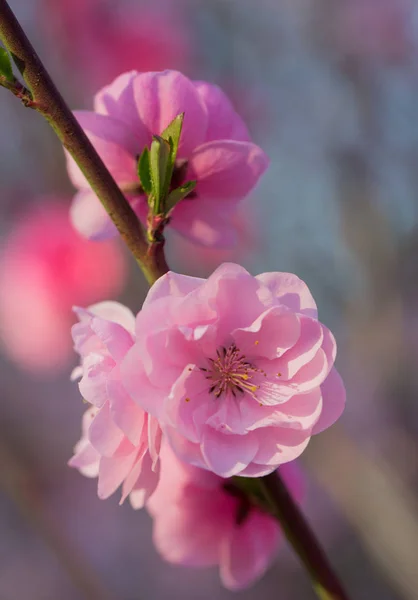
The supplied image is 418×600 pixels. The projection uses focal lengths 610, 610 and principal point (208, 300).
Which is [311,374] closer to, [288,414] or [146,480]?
[288,414]

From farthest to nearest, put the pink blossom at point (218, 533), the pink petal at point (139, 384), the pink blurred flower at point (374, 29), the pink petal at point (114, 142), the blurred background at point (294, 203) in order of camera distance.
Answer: the pink blurred flower at point (374, 29) < the blurred background at point (294, 203) < the pink blossom at point (218, 533) < the pink petal at point (114, 142) < the pink petal at point (139, 384)

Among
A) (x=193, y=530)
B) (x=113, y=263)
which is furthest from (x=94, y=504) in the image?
(x=193, y=530)

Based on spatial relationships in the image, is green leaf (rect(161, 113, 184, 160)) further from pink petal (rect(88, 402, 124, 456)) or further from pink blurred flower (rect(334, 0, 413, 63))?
pink blurred flower (rect(334, 0, 413, 63))

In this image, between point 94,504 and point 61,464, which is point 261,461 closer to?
point 61,464

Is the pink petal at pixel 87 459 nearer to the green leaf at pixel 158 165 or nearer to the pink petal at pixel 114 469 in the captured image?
the pink petal at pixel 114 469

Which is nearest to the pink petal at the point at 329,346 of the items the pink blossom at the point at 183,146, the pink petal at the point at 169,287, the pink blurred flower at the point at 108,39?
the pink petal at the point at 169,287

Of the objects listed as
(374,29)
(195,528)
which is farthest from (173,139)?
(374,29)

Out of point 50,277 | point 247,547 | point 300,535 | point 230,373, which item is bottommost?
point 50,277
